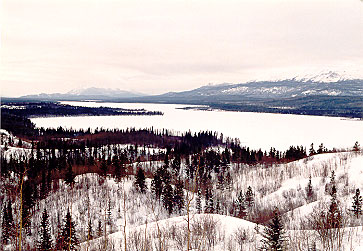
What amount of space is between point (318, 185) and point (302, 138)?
123 m

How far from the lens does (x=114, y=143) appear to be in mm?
143125

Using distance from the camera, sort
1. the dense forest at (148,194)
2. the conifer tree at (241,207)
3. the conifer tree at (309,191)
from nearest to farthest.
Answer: the dense forest at (148,194), the conifer tree at (309,191), the conifer tree at (241,207)

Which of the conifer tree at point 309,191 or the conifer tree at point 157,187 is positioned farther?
the conifer tree at point 157,187

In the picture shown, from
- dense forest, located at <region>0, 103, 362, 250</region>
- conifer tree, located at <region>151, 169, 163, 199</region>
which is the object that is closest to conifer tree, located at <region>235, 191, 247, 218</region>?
dense forest, located at <region>0, 103, 362, 250</region>

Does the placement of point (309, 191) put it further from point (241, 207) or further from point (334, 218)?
point (334, 218)

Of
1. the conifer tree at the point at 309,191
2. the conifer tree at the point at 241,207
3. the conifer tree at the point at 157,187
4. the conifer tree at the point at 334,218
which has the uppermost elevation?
the conifer tree at the point at 334,218

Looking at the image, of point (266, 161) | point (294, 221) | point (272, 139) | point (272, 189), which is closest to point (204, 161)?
point (266, 161)

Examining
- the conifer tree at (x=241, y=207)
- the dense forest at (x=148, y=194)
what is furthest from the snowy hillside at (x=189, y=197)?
the dense forest at (x=148, y=194)

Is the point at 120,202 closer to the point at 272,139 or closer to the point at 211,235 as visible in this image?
the point at 211,235

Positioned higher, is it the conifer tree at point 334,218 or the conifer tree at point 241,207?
the conifer tree at point 334,218

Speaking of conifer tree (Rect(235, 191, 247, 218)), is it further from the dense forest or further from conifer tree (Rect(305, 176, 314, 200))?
conifer tree (Rect(305, 176, 314, 200))

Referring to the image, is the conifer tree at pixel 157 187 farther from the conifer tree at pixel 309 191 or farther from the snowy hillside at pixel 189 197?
the conifer tree at pixel 309 191

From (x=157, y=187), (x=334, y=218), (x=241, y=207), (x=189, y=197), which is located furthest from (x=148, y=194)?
(x=334, y=218)

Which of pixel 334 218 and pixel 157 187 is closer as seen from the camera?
pixel 334 218
